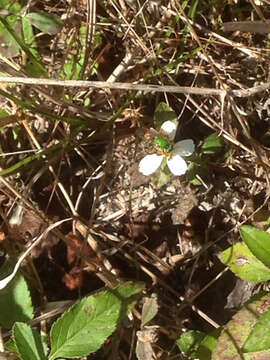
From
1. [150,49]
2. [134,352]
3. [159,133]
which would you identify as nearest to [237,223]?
[159,133]

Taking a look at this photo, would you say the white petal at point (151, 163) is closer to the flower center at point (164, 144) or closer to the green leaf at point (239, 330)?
the flower center at point (164, 144)

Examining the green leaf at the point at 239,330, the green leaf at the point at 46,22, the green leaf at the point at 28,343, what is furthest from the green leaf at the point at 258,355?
the green leaf at the point at 46,22

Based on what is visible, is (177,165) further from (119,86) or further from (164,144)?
(119,86)

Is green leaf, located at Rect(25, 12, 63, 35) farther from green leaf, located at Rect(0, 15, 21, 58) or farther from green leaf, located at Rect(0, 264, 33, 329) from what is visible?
green leaf, located at Rect(0, 264, 33, 329)

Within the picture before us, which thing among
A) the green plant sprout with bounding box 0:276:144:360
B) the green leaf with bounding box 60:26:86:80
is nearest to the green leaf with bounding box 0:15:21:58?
the green leaf with bounding box 60:26:86:80

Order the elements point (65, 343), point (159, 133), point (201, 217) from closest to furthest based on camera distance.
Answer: point (65, 343) < point (159, 133) < point (201, 217)

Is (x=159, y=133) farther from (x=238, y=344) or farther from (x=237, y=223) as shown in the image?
(x=238, y=344)

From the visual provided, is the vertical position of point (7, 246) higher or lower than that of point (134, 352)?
higher
